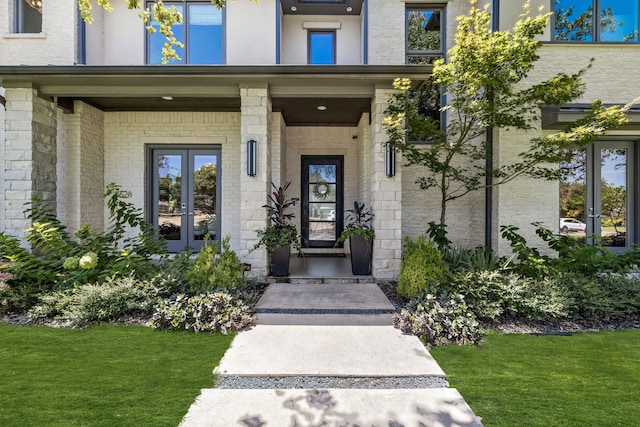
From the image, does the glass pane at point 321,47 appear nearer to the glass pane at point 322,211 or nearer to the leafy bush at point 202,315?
the glass pane at point 322,211

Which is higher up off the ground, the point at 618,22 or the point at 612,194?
the point at 618,22

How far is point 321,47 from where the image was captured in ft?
26.6

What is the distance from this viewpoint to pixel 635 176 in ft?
22.1

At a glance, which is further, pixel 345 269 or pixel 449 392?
pixel 345 269

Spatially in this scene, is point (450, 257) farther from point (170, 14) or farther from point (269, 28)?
point (269, 28)

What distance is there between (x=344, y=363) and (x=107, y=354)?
7.36 ft

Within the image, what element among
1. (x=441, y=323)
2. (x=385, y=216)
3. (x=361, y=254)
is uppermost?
(x=385, y=216)

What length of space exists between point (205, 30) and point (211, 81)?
9.11 feet

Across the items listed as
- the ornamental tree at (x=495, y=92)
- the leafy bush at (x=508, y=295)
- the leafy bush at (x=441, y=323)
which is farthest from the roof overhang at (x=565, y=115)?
the leafy bush at (x=441, y=323)

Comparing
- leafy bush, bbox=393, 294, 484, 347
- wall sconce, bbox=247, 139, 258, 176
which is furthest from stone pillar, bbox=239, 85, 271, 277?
leafy bush, bbox=393, 294, 484, 347

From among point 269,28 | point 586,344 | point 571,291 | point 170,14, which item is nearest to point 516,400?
point 586,344

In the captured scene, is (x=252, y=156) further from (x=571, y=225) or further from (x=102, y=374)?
(x=571, y=225)

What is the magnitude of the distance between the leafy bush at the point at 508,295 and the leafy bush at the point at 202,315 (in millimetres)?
2731

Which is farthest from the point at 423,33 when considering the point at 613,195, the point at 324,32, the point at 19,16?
the point at 19,16
